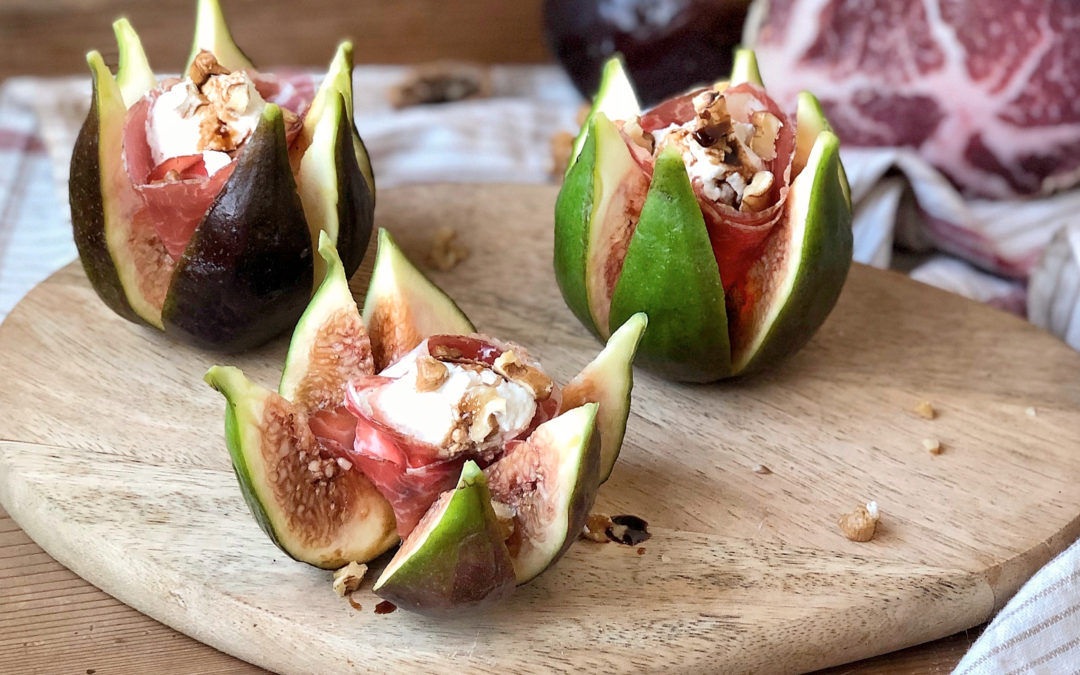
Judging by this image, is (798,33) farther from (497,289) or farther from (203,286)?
(203,286)

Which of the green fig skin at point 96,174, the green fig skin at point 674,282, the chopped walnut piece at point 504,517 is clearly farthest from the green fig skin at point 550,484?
the green fig skin at point 96,174

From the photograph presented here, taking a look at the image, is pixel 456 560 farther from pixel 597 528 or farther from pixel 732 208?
pixel 732 208

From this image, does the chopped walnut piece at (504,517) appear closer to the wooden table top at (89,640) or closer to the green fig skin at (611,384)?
the green fig skin at (611,384)

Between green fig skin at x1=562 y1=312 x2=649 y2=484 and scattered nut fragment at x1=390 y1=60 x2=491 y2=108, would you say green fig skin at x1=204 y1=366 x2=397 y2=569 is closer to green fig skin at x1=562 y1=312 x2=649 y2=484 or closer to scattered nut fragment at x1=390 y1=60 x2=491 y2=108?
green fig skin at x1=562 y1=312 x2=649 y2=484

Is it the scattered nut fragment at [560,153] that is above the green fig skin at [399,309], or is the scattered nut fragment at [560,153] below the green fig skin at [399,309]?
below

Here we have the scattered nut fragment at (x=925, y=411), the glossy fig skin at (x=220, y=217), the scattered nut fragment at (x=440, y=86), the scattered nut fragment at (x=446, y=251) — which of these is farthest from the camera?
the scattered nut fragment at (x=440, y=86)

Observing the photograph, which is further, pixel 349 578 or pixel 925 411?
pixel 925 411

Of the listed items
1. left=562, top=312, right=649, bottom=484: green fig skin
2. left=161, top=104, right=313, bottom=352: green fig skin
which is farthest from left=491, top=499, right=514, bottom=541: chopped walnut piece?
left=161, top=104, right=313, bottom=352: green fig skin

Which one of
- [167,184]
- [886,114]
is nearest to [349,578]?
[167,184]

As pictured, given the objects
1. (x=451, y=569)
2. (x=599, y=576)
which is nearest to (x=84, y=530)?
(x=451, y=569)
